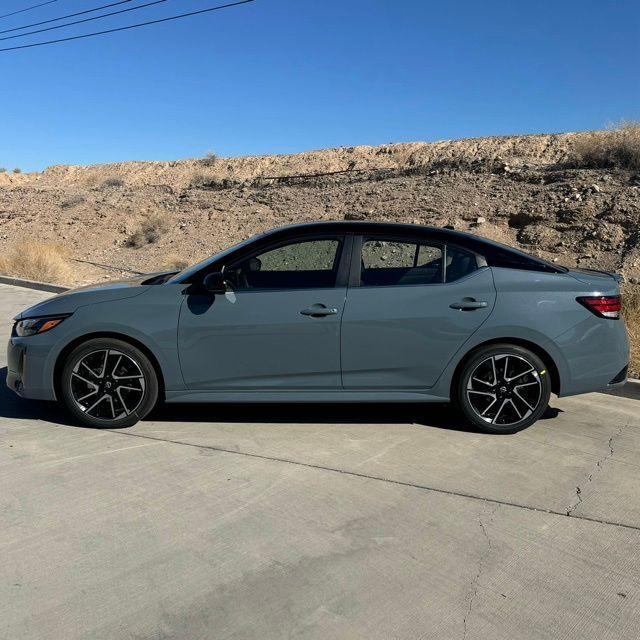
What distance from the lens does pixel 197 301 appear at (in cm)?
501

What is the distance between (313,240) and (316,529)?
233cm

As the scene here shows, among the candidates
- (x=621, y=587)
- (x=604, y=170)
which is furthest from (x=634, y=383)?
(x=604, y=170)

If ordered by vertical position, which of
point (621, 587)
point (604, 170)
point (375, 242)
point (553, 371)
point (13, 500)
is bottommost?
point (621, 587)

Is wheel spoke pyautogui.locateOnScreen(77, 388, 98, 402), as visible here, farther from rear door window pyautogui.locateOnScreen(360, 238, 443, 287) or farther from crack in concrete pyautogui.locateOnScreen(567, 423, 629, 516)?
crack in concrete pyautogui.locateOnScreen(567, 423, 629, 516)

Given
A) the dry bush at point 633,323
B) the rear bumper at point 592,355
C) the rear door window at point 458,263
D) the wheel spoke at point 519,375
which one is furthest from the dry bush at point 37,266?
the rear bumper at point 592,355

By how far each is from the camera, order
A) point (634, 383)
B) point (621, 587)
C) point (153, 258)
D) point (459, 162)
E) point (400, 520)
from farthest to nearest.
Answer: point (459, 162) < point (153, 258) < point (634, 383) < point (400, 520) < point (621, 587)

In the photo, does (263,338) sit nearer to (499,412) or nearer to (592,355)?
(499,412)

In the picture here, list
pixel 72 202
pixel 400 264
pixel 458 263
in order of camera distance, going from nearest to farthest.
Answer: pixel 458 263 < pixel 400 264 < pixel 72 202

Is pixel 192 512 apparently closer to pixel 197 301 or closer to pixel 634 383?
pixel 197 301

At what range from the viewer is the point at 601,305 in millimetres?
5012

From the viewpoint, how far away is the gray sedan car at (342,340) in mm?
4965

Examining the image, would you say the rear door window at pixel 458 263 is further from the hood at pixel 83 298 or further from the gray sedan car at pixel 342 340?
the hood at pixel 83 298

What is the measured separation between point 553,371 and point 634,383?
1.69 m

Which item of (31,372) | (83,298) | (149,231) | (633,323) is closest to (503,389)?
(83,298)
